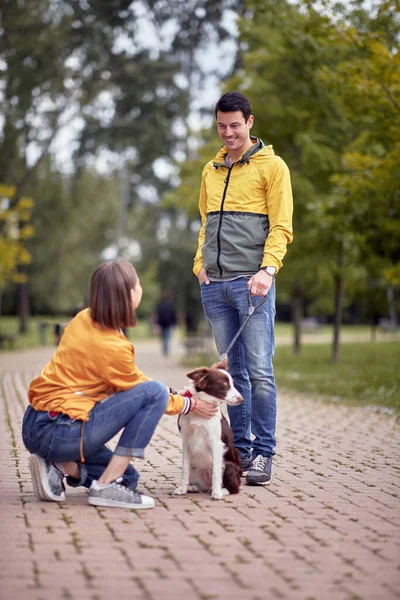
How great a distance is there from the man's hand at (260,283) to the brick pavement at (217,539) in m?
1.29

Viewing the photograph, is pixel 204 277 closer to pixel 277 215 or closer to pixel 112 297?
pixel 277 215

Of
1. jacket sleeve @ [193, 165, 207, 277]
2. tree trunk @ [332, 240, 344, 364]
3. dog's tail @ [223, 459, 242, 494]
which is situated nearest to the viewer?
dog's tail @ [223, 459, 242, 494]

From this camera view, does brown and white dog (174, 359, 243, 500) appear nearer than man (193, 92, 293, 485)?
Yes

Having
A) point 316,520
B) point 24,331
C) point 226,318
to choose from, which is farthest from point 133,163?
point 316,520

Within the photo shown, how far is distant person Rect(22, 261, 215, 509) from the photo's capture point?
4.82 metres

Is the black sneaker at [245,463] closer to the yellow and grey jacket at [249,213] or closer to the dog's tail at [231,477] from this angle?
the dog's tail at [231,477]

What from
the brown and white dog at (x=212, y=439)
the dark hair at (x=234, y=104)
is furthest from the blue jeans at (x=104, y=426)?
the dark hair at (x=234, y=104)

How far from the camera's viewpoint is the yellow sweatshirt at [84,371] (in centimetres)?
480

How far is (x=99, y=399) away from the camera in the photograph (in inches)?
195

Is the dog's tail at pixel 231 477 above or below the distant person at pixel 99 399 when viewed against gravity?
below

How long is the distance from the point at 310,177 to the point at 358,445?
38.9 feet

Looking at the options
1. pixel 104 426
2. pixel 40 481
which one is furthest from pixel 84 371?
pixel 40 481

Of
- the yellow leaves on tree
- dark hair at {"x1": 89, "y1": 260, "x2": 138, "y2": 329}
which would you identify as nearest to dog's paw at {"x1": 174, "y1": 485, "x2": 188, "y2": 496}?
dark hair at {"x1": 89, "y1": 260, "x2": 138, "y2": 329}

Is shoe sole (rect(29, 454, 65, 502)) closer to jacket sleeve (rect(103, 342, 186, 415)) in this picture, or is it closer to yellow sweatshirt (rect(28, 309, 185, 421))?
yellow sweatshirt (rect(28, 309, 185, 421))
